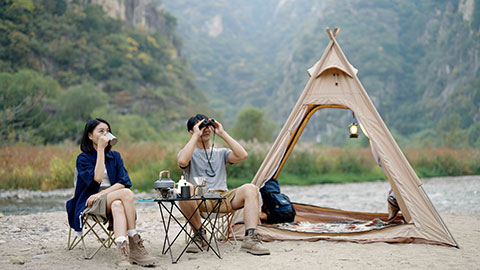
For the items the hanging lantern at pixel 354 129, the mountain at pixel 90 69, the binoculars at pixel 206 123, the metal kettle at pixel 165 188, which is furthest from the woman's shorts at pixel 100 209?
the mountain at pixel 90 69

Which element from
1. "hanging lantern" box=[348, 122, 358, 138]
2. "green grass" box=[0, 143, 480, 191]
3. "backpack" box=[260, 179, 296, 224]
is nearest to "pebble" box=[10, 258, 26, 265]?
"backpack" box=[260, 179, 296, 224]

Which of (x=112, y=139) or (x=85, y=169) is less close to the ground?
(x=112, y=139)

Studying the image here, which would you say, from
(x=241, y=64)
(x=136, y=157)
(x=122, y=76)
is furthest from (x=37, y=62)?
(x=241, y=64)

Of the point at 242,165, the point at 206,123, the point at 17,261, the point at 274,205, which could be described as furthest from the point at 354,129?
the point at 242,165

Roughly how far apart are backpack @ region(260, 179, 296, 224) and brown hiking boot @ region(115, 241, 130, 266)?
2.16 m

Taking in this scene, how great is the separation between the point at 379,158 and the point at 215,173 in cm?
184

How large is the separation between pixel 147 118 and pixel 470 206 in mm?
25963

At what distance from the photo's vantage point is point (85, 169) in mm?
3877

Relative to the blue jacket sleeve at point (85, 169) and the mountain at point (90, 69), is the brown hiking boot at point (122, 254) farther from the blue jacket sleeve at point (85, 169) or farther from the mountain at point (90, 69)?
the mountain at point (90, 69)

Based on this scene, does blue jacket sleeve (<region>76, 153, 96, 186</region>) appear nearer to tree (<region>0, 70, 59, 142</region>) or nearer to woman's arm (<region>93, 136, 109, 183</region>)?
woman's arm (<region>93, 136, 109, 183</region>)

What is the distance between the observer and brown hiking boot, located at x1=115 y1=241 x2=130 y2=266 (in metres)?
3.49

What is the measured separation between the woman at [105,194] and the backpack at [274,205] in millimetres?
1853

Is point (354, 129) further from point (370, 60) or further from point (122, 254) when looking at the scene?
point (370, 60)

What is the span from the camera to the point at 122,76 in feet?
119
